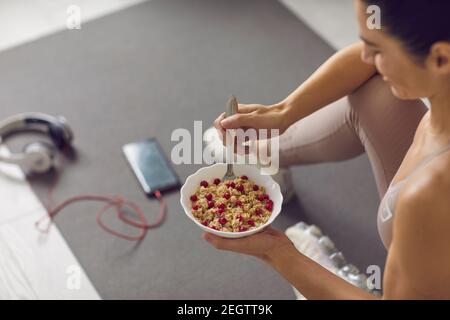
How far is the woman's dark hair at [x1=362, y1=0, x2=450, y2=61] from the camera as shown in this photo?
2.87ft

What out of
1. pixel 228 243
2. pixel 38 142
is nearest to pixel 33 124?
pixel 38 142

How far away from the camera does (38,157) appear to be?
187cm

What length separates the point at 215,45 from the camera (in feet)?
7.51

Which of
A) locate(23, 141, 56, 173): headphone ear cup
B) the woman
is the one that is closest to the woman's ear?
the woman

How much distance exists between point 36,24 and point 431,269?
5.91 ft

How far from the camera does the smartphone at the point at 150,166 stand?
187cm

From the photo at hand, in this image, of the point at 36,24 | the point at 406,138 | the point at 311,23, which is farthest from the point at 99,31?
the point at 406,138

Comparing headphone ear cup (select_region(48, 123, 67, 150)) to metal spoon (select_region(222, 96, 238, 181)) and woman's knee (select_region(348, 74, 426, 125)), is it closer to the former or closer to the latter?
metal spoon (select_region(222, 96, 238, 181))

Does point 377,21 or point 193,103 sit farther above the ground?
point 377,21

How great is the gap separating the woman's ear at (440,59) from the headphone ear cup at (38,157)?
1.21 metres

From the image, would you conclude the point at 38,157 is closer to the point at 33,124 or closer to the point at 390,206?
the point at 33,124

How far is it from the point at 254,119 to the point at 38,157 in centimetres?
77

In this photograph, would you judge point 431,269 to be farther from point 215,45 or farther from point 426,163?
Result: point 215,45

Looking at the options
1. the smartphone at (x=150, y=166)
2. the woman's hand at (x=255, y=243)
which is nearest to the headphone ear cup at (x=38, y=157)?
the smartphone at (x=150, y=166)
